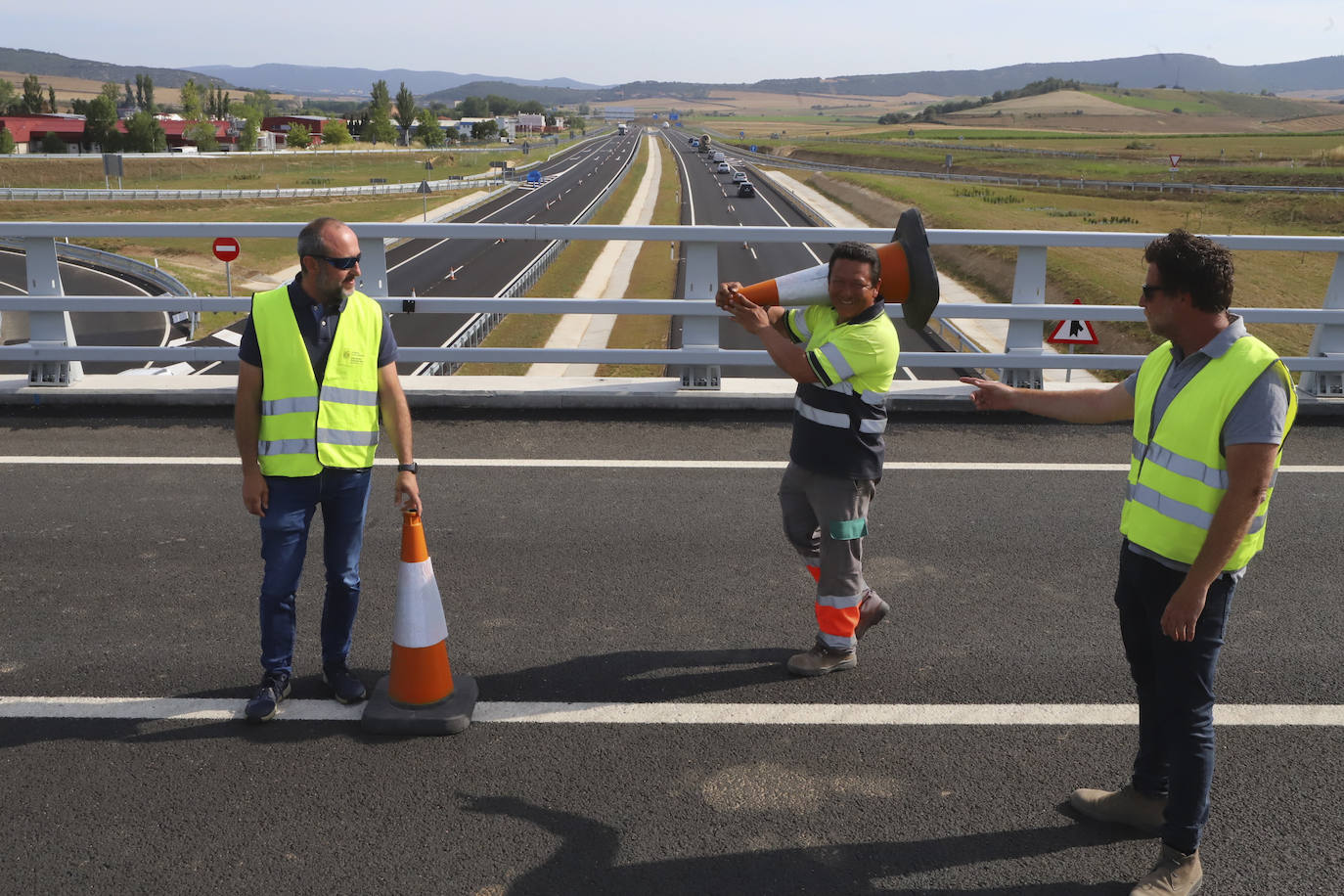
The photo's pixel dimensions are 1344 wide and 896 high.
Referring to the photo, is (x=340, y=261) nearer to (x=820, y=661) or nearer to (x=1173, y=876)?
(x=820, y=661)

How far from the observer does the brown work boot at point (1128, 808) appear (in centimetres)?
368

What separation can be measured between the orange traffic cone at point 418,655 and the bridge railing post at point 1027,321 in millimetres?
5878

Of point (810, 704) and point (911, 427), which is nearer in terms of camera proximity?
point (810, 704)

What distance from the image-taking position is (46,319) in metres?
8.45

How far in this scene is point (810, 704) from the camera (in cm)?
446

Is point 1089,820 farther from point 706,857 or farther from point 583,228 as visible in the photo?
point 583,228

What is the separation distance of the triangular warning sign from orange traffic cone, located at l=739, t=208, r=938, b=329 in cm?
498

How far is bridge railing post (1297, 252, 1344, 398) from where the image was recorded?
886cm

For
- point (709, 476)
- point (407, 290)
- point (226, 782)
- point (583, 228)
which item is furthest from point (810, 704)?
point (407, 290)

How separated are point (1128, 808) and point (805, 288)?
219 cm

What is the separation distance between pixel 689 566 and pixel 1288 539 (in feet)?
10.7

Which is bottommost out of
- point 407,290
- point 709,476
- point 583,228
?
point 407,290

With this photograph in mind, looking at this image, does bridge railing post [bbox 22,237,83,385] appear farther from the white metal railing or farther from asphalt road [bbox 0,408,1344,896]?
asphalt road [bbox 0,408,1344,896]

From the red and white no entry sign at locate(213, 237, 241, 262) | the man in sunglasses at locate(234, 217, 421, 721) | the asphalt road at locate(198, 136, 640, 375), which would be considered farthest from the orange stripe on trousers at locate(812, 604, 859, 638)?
the asphalt road at locate(198, 136, 640, 375)
